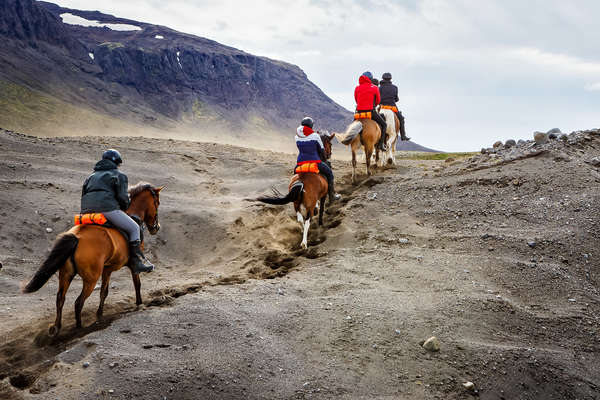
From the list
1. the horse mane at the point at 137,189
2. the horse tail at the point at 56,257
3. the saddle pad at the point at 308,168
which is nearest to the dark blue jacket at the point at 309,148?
the saddle pad at the point at 308,168

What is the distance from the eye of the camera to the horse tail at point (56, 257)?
5.73 m

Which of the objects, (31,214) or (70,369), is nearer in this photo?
(70,369)

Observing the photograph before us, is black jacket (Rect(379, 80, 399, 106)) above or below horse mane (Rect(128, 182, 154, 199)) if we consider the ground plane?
above

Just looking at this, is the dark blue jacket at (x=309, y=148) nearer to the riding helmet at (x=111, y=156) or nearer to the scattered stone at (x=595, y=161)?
the riding helmet at (x=111, y=156)

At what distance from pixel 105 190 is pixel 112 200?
174 millimetres

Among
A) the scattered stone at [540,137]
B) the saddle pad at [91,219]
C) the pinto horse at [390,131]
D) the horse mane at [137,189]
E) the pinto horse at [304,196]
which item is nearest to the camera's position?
the saddle pad at [91,219]

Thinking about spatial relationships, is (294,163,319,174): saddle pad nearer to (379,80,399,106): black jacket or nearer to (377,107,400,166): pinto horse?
(377,107,400,166): pinto horse

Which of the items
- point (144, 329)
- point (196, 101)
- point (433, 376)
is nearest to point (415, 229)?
point (433, 376)

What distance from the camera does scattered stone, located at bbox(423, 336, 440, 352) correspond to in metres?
5.81

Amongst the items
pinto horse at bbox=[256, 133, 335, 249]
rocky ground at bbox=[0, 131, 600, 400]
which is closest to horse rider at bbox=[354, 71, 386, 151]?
rocky ground at bbox=[0, 131, 600, 400]

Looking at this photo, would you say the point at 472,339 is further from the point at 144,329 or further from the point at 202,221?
the point at 202,221

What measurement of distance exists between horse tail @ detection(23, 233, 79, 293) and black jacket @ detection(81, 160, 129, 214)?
2.31ft

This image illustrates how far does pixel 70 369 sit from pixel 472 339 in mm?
5022

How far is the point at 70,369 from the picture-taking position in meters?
5.03
